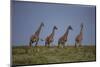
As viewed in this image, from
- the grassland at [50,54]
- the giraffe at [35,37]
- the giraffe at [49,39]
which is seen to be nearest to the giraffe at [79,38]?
the grassland at [50,54]

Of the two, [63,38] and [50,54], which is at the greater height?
[63,38]

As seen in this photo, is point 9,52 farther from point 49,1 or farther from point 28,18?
point 49,1

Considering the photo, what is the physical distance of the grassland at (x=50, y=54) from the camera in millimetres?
2825

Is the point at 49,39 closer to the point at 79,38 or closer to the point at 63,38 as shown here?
the point at 63,38

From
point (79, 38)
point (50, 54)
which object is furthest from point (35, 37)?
point (79, 38)

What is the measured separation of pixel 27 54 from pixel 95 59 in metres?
Result: 1.11

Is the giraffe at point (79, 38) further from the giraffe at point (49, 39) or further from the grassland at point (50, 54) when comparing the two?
the giraffe at point (49, 39)

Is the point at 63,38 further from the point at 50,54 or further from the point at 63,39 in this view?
the point at 50,54

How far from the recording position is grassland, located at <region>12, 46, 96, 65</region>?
2825mm

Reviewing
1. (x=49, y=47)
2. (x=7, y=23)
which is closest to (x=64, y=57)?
(x=49, y=47)

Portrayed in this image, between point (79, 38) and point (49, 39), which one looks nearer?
point (49, 39)

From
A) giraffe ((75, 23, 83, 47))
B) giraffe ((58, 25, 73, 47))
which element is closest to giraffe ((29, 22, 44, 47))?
giraffe ((58, 25, 73, 47))

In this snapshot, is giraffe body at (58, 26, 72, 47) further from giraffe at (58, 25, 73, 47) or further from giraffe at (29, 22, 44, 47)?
giraffe at (29, 22, 44, 47)

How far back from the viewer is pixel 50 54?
9.77ft
